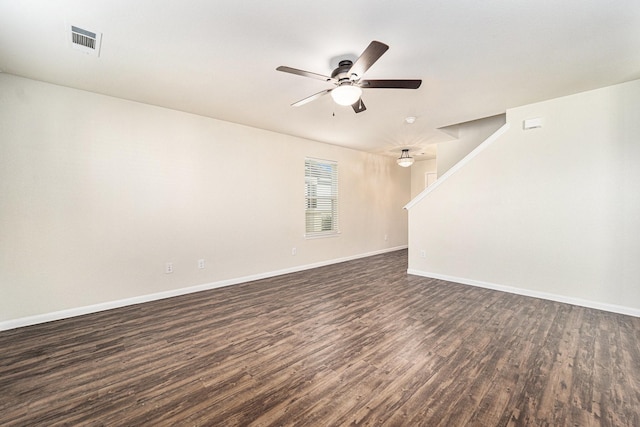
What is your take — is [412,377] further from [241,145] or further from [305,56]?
[241,145]

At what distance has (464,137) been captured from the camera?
17.6ft

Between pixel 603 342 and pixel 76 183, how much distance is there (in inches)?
224

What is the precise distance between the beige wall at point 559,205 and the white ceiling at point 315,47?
46cm

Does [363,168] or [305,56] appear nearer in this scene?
[305,56]

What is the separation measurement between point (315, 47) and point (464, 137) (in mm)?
4292

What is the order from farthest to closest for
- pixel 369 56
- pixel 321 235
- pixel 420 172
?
pixel 420 172
pixel 321 235
pixel 369 56

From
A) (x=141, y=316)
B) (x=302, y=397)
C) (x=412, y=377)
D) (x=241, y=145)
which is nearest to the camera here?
(x=302, y=397)

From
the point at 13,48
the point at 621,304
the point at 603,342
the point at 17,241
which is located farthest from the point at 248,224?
the point at 621,304

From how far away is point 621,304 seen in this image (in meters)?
3.08

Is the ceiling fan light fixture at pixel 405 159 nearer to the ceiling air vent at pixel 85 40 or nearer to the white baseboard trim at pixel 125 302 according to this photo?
the white baseboard trim at pixel 125 302

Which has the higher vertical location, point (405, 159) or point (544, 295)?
point (405, 159)

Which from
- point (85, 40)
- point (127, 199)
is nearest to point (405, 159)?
point (127, 199)

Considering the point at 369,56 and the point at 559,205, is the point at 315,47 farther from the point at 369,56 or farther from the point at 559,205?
the point at 559,205

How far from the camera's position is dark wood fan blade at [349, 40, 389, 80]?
1.84 meters
